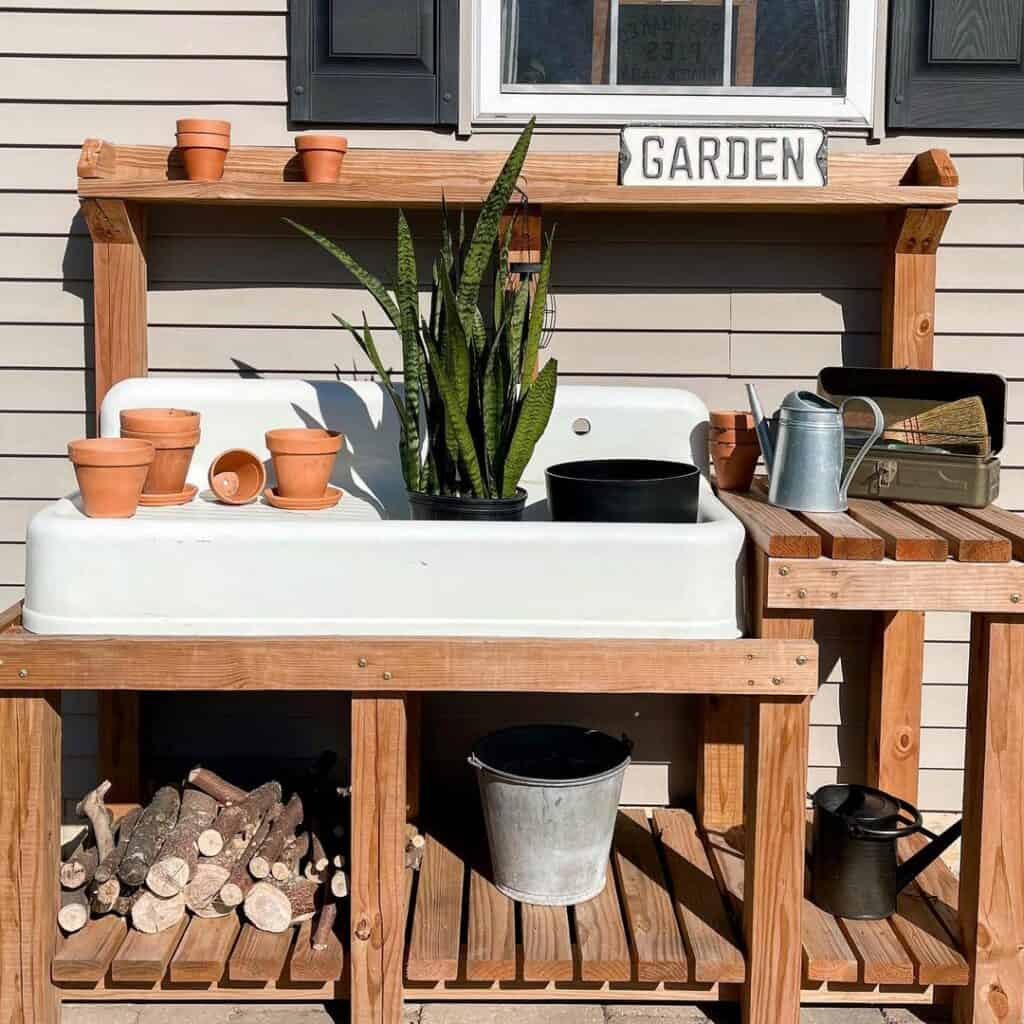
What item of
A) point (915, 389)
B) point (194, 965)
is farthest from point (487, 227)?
point (194, 965)

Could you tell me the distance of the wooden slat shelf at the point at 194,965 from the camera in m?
2.41

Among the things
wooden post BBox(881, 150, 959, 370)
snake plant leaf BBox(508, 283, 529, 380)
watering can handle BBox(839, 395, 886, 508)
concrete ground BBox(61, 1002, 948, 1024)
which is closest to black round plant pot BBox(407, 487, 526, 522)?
snake plant leaf BBox(508, 283, 529, 380)

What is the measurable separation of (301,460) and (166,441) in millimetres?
274

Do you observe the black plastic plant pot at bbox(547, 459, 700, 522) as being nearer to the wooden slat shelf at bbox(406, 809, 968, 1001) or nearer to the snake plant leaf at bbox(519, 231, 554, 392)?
the snake plant leaf at bbox(519, 231, 554, 392)

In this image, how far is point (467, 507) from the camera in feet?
8.45

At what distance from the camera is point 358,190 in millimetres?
2975

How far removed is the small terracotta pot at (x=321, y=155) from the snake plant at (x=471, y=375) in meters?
0.41

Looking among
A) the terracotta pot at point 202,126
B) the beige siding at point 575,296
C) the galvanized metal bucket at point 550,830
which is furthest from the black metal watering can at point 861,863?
the terracotta pot at point 202,126

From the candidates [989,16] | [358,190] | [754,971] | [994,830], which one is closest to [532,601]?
[754,971]

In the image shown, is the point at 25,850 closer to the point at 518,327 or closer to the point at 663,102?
the point at 518,327

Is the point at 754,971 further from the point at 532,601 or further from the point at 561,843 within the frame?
the point at 532,601

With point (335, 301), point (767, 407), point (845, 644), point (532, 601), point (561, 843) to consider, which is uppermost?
point (335, 301)

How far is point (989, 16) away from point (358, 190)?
1.56 m

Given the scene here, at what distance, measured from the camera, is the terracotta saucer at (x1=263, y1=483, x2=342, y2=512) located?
8.77 ft
